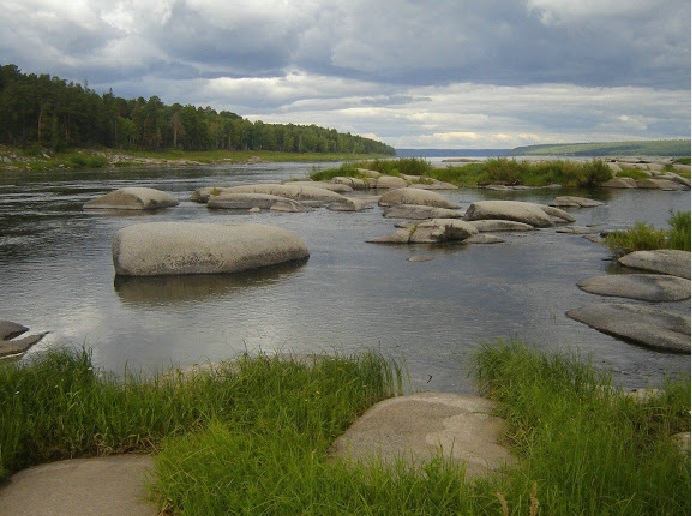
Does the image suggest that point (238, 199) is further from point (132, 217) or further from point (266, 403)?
point (266, 403)

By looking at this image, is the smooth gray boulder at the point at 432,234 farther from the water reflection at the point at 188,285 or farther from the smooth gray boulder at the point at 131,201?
the smooth gray boulder at the point at 131,201

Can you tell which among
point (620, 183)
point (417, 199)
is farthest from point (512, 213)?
point (620, 183)

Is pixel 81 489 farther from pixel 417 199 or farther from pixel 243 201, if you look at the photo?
pixel 417 199

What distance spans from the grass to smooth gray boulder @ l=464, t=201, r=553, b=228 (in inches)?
196

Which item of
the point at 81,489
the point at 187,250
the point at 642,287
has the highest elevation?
the point at 187,250

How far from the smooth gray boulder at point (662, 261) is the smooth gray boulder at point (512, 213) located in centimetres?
737

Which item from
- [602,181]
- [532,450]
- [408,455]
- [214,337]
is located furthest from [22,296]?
[602,181]

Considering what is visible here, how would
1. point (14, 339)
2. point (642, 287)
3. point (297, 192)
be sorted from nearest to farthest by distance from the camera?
point (14, 339) < point (642, 287) < point (297, 192)

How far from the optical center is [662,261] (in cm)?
1484

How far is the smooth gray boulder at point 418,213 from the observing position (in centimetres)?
2538

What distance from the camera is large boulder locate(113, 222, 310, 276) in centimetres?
1448

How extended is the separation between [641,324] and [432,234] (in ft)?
31.5

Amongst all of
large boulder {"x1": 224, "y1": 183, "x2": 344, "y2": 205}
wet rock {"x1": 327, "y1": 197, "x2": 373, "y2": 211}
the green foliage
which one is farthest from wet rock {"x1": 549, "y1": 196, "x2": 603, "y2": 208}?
the green foliage

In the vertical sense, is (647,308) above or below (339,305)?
above
